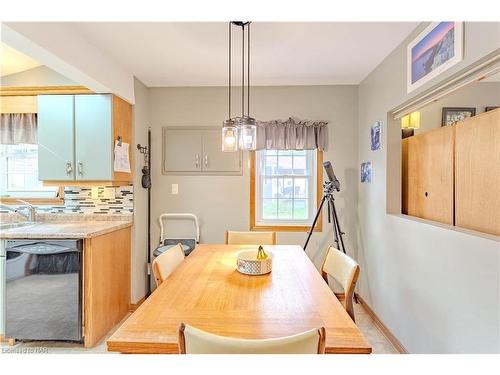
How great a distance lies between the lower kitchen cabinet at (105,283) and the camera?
7.31 ft

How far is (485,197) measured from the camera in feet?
5.01

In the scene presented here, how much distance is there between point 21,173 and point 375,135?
12.0 feet

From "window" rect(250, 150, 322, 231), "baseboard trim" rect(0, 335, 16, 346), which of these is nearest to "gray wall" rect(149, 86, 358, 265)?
"window" rect(250, 150, 322, 231)

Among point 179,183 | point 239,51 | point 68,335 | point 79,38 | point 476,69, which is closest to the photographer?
point 476,69

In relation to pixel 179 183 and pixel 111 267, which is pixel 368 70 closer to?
pixel 179 183

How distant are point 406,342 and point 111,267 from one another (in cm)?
251

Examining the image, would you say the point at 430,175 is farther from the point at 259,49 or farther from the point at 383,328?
the point at 259,49

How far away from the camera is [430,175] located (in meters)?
2.08

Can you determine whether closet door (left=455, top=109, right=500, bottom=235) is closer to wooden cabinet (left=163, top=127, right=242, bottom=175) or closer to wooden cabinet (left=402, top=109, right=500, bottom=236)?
wooden cabinet (left=402, top=109, right=500, bottom=236)

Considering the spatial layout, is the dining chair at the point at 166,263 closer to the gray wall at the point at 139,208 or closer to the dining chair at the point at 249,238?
the dining chair at the point at 249,238

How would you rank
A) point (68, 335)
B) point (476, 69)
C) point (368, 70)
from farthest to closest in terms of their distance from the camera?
point (368, 70)
point (68, 335)
point (476, 69)

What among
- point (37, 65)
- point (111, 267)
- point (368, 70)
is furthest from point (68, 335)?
point (368, 70)
